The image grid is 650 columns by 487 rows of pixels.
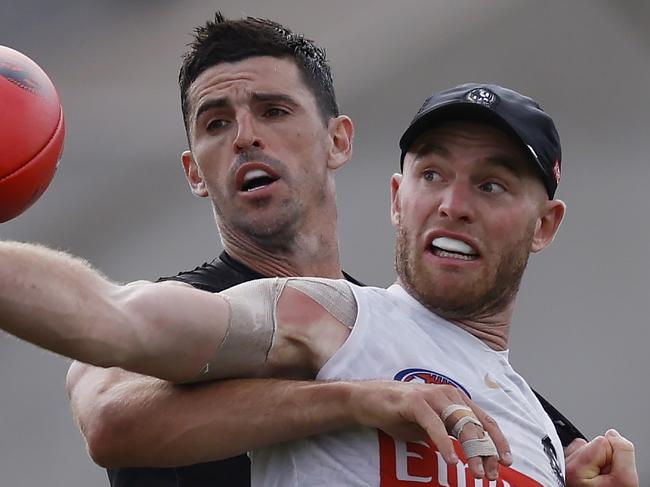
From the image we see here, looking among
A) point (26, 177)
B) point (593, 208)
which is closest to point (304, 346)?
point (26, 177)

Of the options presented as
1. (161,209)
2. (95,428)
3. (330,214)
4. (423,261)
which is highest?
(161,209)

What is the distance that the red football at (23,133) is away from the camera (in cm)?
204

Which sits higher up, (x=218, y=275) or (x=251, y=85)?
(x=251, y=85)

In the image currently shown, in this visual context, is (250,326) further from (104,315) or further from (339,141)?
(339,141)

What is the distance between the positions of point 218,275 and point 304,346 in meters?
0.87

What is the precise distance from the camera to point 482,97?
244 cm

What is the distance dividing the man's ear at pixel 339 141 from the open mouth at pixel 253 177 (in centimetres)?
31

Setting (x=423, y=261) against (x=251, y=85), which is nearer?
(x=423, y=261)

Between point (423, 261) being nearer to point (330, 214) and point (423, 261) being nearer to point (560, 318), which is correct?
point (330, 214)

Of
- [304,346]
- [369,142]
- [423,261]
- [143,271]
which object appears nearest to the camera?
[304,346]

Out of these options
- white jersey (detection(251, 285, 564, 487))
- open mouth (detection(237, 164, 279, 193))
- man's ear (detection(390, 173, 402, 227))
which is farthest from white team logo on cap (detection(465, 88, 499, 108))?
open mouth (detection(237, 164, 279, 193))

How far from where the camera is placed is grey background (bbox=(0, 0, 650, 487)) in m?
6.64

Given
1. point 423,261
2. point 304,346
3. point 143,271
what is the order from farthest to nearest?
1. point 143,271
2. point 423,261
3. point 304,346

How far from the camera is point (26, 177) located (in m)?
2.09
